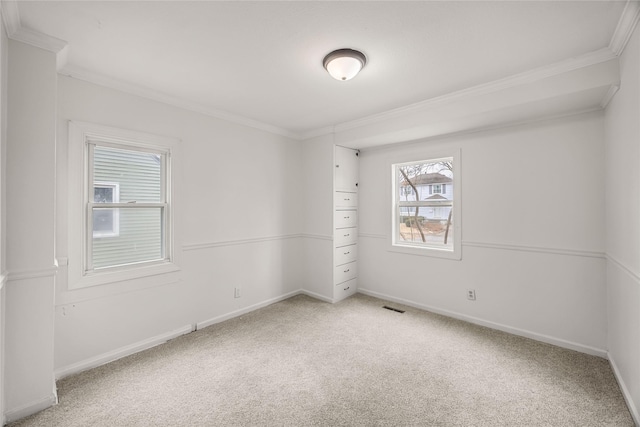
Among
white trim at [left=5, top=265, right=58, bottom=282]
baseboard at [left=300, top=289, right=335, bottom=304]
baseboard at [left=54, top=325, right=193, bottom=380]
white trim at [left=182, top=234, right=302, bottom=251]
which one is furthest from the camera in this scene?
baseboard at [left=300, top=289, right=335, bottom=304]

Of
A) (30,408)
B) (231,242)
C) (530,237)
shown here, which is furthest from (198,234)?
(530,237)

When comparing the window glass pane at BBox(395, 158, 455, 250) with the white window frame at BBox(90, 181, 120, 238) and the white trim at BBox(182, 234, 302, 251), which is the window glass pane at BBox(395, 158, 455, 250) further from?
the white window frame at BBox(90, 181, 120, 238)

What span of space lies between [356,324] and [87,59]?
134 inches

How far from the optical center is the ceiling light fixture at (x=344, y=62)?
6.57 feet

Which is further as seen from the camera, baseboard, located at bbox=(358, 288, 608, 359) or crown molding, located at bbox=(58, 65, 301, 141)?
baseboard, located at bbox=(358, 288, 608, 359)

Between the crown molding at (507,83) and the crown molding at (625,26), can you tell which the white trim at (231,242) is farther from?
the crown molding at (625,26)

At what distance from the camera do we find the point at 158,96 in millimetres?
2729

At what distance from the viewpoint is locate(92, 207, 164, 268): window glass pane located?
2.48 metres

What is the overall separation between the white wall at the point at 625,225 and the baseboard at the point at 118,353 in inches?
139

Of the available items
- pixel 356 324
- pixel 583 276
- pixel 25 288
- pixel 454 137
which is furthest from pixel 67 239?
pixel 583 276

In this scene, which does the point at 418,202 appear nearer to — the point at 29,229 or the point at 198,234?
the point at 198,234

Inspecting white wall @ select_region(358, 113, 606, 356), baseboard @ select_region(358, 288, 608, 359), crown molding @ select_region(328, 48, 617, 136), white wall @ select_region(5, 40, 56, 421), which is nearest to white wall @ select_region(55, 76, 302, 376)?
white wall @ select_region(5, 40, 56, 421)

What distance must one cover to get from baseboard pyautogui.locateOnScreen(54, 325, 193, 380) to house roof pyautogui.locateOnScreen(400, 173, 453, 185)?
324 cm

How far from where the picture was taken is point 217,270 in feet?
10.6
